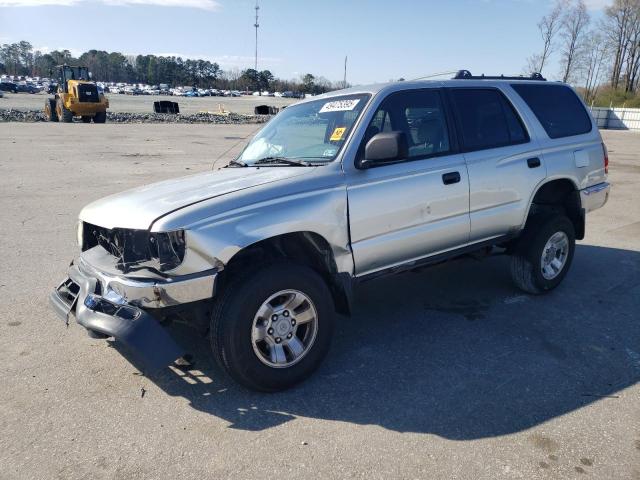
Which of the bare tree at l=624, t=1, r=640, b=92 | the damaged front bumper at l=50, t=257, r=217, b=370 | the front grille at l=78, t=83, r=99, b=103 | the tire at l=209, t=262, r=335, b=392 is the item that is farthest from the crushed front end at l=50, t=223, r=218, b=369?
the bare tree at l=624, t=1, r=640, b=92

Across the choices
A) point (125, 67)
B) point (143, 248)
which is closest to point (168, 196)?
point (143, 248)

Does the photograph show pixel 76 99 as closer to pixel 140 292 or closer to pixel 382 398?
pixel 140 292

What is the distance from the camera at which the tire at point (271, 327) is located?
325 centimetres

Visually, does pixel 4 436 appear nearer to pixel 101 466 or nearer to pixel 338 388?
pixel 101 466

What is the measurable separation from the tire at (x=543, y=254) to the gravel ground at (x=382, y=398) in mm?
166

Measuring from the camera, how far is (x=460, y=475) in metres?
2.73

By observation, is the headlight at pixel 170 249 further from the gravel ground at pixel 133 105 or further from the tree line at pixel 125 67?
the tree line at pixel 125 67

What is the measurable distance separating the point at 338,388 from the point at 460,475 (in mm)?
1062

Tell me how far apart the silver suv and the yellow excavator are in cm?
2804

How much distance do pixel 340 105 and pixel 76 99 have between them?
29.0m

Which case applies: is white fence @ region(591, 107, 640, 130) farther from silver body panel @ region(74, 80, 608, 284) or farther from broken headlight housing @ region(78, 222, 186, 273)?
broken headlight housing @ region(78, 222, 186, 273)

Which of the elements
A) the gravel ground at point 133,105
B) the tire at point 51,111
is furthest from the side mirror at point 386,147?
the tire at point 51,111

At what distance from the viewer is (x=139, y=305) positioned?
317 cm

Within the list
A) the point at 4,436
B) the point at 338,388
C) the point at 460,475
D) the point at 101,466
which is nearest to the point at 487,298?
the point at 338,388
